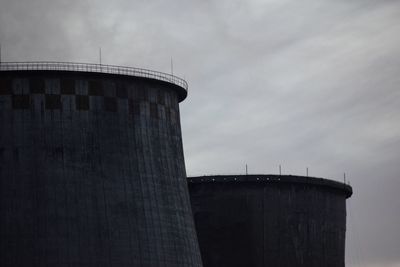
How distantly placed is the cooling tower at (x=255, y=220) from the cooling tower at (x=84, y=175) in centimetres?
1228

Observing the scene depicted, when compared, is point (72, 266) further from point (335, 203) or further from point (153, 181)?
point (335, 203)

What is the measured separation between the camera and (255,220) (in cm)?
7325

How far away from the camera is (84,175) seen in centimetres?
5738

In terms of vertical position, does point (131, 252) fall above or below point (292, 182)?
below

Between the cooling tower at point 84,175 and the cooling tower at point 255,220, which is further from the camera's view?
the cooling tower at point 255,220

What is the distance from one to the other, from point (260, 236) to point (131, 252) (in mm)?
17359

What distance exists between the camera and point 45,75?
57.9 metres

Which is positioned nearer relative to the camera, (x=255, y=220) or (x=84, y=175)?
(x=84, y=175)

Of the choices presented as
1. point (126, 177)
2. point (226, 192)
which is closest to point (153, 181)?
point (126, 177)

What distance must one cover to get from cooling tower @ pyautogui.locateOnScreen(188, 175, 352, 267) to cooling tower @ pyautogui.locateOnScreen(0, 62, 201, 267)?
40.3 ft

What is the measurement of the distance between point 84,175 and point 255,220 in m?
18.6

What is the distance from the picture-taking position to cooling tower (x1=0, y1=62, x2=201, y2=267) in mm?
56000

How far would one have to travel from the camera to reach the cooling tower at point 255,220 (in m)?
72.8

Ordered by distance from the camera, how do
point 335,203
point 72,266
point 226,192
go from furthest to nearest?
point 335,203 < point 226,192 < point 72,266
